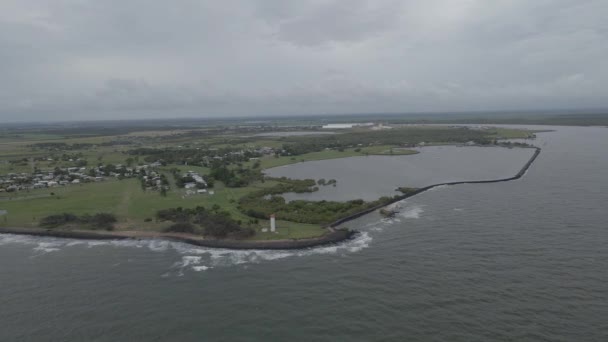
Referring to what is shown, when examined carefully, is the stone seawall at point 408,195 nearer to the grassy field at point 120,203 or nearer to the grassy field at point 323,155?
the grassy field at point 120,203

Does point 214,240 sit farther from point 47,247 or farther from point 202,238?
point 47,247

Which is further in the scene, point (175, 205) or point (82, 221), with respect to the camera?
point (175, 205)

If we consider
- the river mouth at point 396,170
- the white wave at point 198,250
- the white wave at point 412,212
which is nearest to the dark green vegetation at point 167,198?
the white wave at point 198,250

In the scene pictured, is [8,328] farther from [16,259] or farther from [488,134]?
[488,134]

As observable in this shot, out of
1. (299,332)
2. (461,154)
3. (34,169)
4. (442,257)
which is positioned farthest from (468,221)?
(34,169)

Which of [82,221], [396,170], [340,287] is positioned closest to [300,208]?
[340,287]
